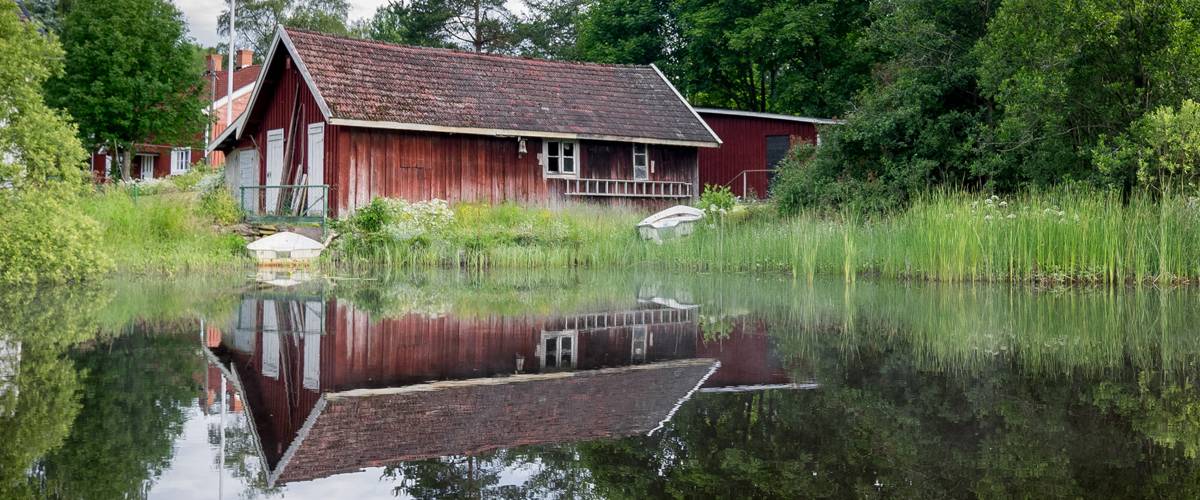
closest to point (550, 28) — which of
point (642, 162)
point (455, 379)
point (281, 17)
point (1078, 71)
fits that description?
point (281, 17)

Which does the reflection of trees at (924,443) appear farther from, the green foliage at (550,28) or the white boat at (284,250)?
the green foliage at (550,28)

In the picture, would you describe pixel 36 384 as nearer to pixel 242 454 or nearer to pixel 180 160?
pixel 242 454

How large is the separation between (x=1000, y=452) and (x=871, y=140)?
1902 centimetres

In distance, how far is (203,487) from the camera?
355 centimetres

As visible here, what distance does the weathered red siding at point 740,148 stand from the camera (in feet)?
109

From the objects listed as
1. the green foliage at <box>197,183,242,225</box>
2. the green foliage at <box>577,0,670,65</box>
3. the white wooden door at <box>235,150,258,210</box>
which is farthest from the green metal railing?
the green foliage at <box>577,0,670,65</box>

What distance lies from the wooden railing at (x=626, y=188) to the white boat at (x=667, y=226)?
6.74 m

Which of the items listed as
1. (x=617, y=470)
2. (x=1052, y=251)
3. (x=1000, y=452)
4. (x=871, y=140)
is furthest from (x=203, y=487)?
(x=871, y=140)

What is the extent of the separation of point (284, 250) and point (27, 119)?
732 cm

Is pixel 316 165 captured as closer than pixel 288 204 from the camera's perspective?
Yes

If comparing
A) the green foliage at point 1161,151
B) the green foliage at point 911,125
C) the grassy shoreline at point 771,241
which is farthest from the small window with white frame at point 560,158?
the green foliage at point 1161,151

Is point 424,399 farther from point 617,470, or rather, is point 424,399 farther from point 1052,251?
point 1052,251

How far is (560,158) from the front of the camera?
2747 cm

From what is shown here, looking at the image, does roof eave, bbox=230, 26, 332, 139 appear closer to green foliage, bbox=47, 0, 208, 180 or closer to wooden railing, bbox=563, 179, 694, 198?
wooden railing, bbox=563, 179, 694, 198
